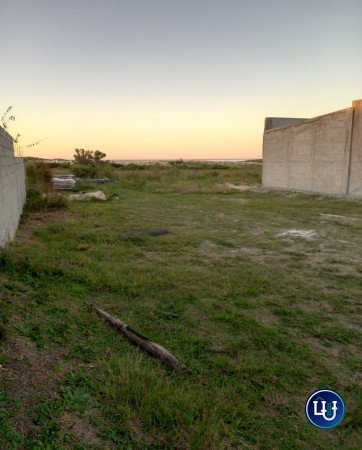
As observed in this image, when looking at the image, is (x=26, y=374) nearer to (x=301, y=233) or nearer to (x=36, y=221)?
(x=301, y=233)

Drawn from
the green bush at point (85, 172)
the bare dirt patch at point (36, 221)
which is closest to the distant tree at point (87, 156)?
the green bush at point (85, 172)

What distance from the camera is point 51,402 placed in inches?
86.7

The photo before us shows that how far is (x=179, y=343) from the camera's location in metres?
3.16

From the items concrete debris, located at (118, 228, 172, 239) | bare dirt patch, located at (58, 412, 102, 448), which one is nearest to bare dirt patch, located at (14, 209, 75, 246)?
concrete debris, located at (118, 228, 172, 239)

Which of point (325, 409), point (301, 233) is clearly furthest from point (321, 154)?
point (325, 409)

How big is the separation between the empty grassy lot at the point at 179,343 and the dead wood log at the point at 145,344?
0.07 m

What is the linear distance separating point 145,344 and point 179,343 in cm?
34

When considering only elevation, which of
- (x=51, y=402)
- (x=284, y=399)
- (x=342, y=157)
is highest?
(x=342, y=157)

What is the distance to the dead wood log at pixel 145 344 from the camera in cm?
277

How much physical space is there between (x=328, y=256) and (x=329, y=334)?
2.99 metres

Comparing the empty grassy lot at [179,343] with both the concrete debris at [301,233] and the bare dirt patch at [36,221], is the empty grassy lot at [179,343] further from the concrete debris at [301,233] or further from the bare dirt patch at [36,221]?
the concrete debris at [301,233]

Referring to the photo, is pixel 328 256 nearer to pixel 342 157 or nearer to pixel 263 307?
pixel 263 307

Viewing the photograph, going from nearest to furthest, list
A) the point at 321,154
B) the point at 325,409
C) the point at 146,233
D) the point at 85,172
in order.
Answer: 1. the point at 325,409
2. the point at 146,233
3. the point at 321,154
4. the point at 85,172

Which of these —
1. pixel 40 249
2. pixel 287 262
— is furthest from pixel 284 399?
pixel 40 249
